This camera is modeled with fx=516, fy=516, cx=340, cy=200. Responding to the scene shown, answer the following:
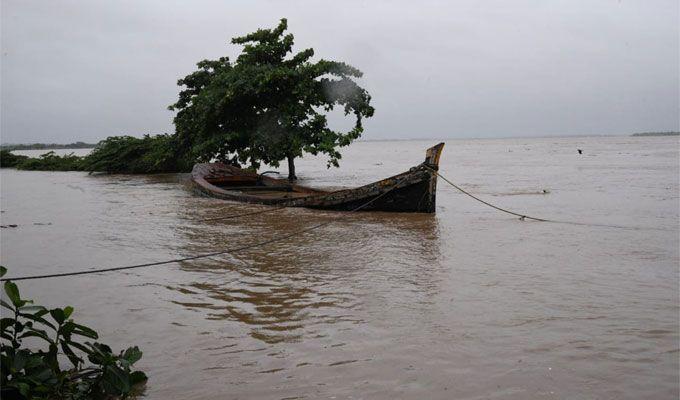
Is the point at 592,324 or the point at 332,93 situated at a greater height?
the point at 332,93

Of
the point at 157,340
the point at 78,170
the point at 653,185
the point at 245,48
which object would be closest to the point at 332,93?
the point at 245,48

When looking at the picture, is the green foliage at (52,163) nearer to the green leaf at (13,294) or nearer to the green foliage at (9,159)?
the green foliage at (9,159)

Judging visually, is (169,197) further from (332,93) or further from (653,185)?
(653,185)

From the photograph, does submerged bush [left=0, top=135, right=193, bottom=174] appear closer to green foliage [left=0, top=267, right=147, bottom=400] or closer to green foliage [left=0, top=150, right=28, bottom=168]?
green foliage [left=0, top=150, right=28, bottom=168]

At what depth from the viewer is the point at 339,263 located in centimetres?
616

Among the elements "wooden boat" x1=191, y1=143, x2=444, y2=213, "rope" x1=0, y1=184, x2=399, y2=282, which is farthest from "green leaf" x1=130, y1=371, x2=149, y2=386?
"wooden boat" x1=191, y1=143, x2=444, y2=213

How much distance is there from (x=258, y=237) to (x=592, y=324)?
16.7 feet

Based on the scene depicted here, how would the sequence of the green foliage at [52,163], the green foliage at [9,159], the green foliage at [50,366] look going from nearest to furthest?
the green foliage at [50,366] → the green foliage at [52,163] → the green foliage at [9,159]

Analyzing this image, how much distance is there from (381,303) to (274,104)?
13.0m

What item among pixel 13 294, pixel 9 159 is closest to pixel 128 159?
pixel 9 159

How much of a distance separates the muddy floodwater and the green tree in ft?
22.2

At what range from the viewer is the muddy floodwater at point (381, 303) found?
317cm

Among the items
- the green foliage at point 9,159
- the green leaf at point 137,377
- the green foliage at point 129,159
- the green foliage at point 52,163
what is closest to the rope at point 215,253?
the green leaf at point 137,377

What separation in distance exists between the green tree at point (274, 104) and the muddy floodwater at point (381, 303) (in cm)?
678
